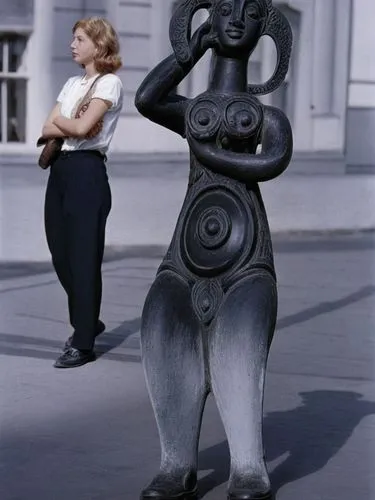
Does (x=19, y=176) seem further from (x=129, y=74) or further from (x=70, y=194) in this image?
(x=70, y=194)

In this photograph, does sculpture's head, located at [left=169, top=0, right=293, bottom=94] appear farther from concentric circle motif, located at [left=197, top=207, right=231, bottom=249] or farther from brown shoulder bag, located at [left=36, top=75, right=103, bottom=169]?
brown shoulder bag, located at [left=36, top=75, right=103, bottom=169]

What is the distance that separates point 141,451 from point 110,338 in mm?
2556

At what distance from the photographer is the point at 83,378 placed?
703cm

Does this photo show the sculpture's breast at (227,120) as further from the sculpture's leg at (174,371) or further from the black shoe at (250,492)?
the black shoe at (250,492)

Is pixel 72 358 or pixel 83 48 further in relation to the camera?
pixel 72 358

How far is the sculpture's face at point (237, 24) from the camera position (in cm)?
479

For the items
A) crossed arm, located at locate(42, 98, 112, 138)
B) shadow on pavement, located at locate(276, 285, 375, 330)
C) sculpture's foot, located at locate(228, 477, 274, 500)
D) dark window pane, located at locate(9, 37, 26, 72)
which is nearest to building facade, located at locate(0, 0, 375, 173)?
dark window pane, located at locate(9, 37, 26, 72)

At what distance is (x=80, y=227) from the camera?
721 centimetres

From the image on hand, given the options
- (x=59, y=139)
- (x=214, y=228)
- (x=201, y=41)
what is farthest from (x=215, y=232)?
(x=59, y=139)

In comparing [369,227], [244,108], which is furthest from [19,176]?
[244,108]

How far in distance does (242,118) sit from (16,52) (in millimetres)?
9089

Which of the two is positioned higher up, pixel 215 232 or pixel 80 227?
pixel 215 232

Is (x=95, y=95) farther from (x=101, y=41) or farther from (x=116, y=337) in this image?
(x=116, y=337)

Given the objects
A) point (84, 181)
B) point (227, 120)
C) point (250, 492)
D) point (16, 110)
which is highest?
point (227, 120)
